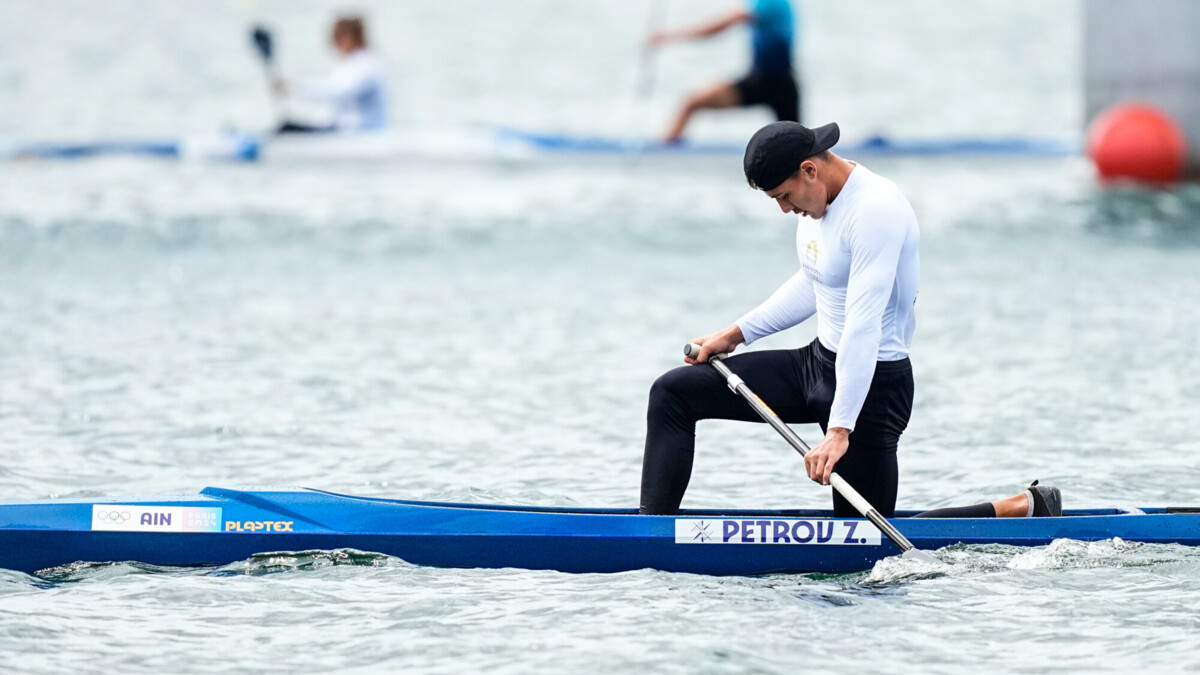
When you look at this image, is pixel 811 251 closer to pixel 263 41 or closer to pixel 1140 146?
pixel 263 41

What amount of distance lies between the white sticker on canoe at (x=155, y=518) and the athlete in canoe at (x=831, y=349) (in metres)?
1.56

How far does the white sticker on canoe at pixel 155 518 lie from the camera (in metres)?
6.02

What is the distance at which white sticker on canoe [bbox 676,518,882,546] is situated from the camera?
19.2 feet

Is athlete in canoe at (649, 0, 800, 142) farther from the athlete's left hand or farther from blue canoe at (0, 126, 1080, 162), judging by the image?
the athlete's left hand

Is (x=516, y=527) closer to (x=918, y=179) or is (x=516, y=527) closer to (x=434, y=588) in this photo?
(x=434, y=588)

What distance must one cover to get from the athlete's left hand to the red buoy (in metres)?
14.1

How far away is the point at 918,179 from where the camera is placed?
19.7m

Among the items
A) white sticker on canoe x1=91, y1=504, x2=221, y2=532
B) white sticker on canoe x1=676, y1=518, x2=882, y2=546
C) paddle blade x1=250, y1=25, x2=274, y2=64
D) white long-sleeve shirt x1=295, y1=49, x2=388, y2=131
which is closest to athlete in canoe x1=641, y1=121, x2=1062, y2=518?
white sticker on canoe x1=676, y1=518, x2=882, y2=546

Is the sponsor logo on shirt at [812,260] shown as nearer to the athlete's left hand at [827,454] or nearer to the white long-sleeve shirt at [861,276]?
the white long-sleeve shirt at [861,276]

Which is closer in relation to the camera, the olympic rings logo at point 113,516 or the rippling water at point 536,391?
the rippling water at point 536,391

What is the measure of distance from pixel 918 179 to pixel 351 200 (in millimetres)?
6568

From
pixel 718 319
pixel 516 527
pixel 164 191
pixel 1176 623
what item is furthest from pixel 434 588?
pixel 164 191

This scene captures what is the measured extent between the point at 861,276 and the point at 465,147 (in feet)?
43.9

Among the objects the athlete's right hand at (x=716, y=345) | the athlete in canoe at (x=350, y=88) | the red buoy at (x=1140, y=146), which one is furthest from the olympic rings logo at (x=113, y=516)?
the red buoy at (x=1140, y=146)
